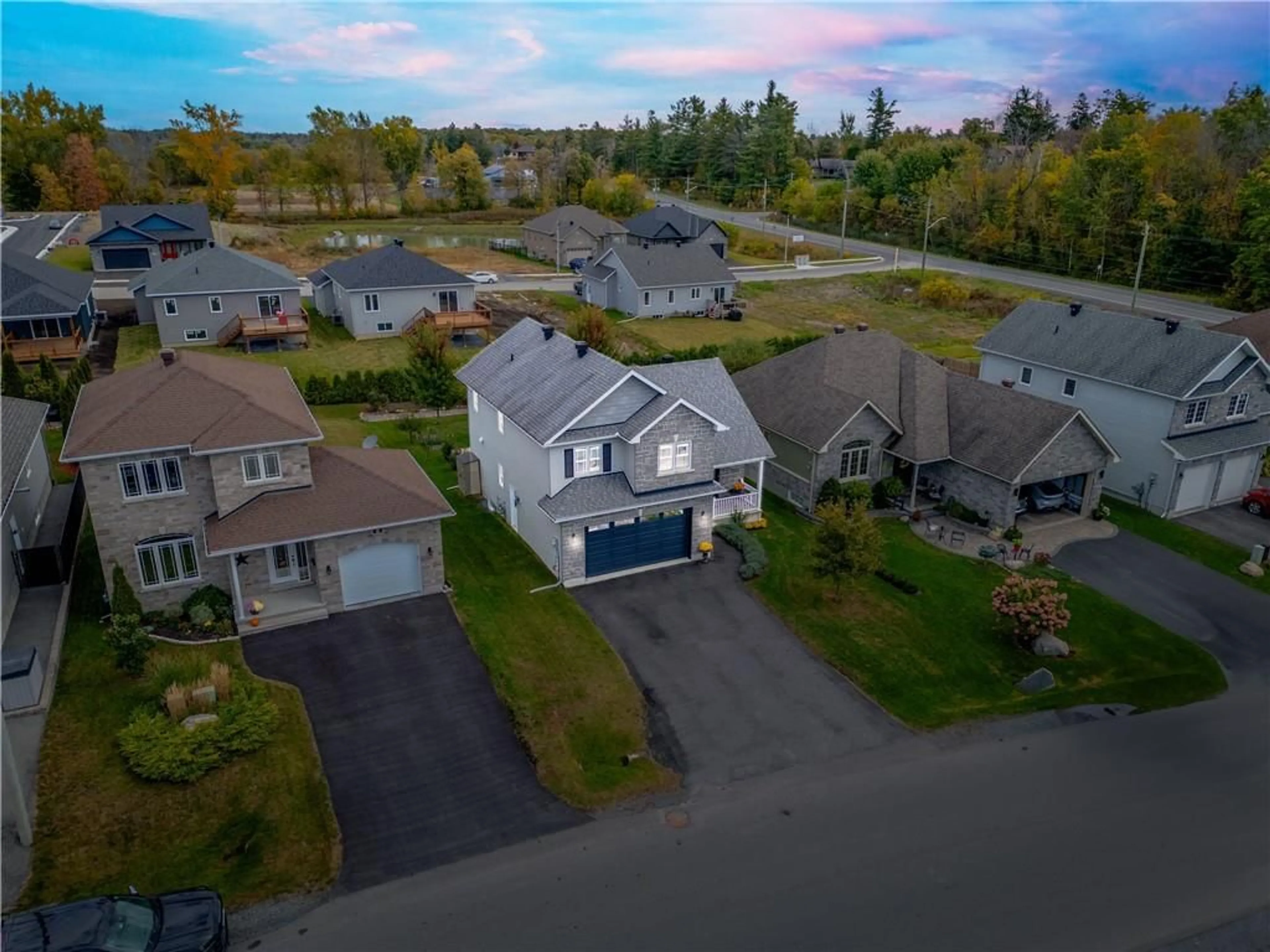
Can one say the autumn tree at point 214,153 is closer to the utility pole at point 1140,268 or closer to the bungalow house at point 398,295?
the bungalow house at point 398,295

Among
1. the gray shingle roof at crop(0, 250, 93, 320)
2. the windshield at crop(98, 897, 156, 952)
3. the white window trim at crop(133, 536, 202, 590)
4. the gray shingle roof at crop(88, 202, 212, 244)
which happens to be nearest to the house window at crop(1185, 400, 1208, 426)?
the white window trim at crop(133, 536, 202, 590)

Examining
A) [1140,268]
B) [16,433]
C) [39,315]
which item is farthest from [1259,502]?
[39,315]

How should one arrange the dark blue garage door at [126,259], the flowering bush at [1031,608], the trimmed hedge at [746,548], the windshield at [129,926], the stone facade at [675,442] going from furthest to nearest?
1. the dark blue garage door at [126,259]
2. the trimmed hedge at [746,548]
3. the stone facade at [675,442]
4. the flowering bush at [1031,608]
5. the windshield at [129,926]

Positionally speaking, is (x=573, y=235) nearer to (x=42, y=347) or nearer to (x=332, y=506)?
(x=42, y=347)

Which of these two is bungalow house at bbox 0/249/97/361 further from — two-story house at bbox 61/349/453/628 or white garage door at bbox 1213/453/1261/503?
white garage door at bbox 1213/453/1261/503

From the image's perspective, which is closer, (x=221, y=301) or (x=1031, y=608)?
(x=1031, y=608)

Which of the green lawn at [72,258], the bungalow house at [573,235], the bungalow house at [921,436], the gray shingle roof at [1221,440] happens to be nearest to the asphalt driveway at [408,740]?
the bungalow house at [921,436]
